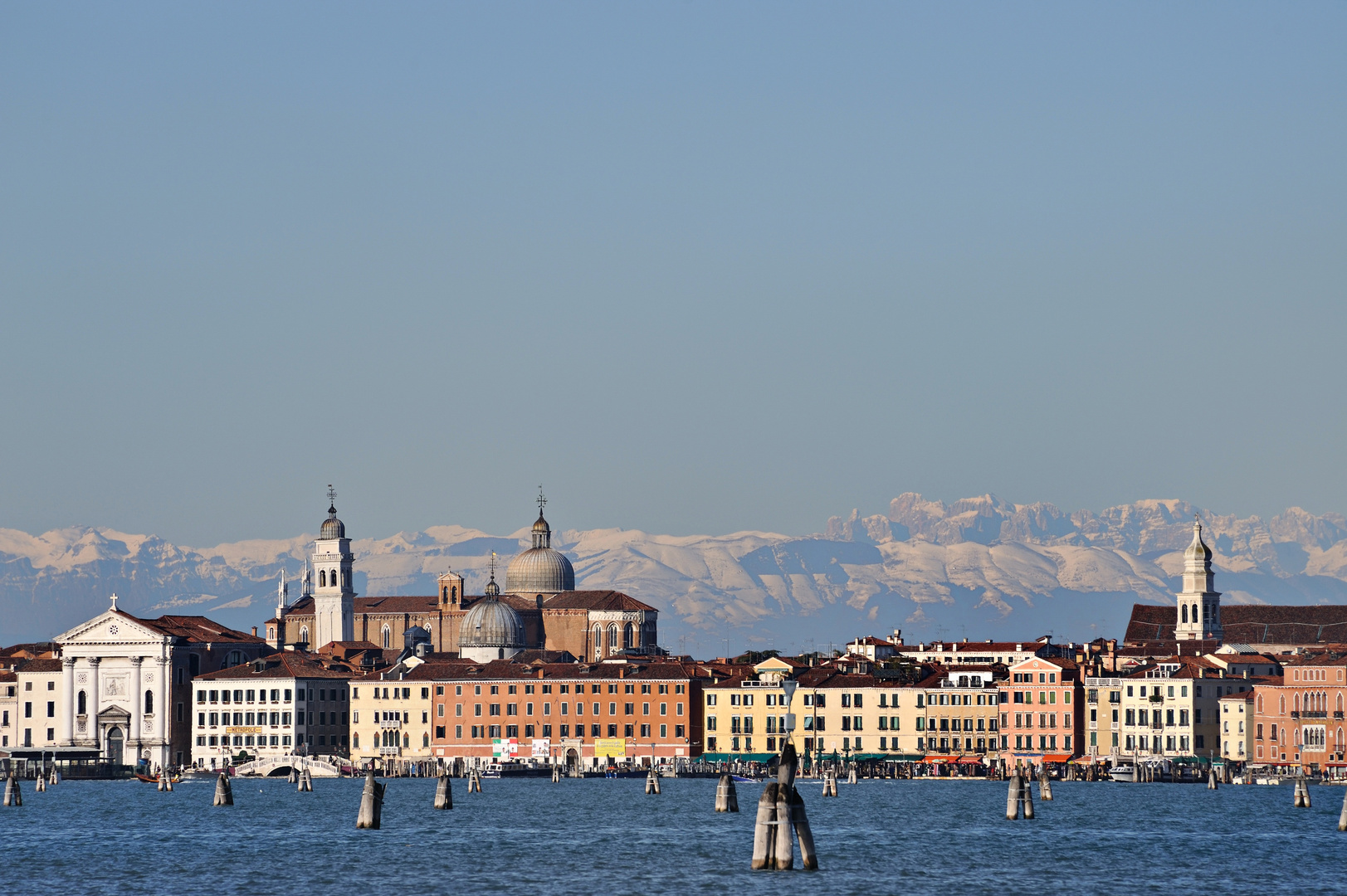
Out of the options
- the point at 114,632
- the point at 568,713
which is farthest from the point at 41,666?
the point at 568,713

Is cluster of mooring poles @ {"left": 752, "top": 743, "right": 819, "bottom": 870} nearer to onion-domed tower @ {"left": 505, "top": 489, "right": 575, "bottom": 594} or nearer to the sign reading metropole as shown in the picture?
the sign reading metropole

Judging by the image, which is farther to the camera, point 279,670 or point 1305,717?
point 279,670

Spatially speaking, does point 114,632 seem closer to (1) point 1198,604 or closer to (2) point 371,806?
(1) point 1198,604

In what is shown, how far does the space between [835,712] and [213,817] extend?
47.2 m

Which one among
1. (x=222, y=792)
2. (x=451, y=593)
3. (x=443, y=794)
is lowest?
(x=222, y=792)

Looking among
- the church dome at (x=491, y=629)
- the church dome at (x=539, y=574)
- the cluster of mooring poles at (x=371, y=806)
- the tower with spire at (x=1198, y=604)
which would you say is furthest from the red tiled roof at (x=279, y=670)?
the cluster of mooring poles at (x=371, y=806)

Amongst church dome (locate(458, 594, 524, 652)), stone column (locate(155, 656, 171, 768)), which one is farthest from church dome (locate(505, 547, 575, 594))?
stone column (locate(155, 656, 171, 768))

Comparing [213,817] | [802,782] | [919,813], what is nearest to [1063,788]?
[802,782]

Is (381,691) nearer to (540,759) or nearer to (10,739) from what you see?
(540,759)

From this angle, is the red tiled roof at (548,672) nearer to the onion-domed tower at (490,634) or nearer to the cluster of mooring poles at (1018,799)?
the onion-domed tower at (490,634)

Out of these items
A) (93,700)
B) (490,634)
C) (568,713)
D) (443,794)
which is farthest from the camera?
(490,634)

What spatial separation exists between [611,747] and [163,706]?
27.7m

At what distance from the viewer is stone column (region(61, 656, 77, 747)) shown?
142 meters

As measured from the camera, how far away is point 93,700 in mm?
142125
